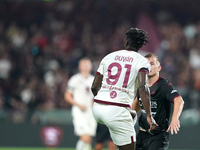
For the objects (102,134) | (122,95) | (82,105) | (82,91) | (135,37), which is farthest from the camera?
(82,91)

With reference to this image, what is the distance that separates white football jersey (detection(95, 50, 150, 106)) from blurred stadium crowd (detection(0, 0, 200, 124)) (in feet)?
20.3

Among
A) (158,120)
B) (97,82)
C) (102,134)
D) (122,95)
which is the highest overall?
(97,82)

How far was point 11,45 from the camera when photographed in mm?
13156

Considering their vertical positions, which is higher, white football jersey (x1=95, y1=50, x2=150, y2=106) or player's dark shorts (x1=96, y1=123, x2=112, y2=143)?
white football jersey (x1=95, y1=50, x2=150, y2=106)

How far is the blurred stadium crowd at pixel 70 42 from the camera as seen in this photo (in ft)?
36.4

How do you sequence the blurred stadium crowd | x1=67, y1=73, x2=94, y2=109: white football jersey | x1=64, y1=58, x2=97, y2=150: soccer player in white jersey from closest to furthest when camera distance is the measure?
x1=64, y1=58, x2=97, y2=150: soccer player in white jersey
x1=67, y1=73, x2=94, y2=109: white football jersey
the blurred stadium crowd

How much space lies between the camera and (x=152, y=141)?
4.73m

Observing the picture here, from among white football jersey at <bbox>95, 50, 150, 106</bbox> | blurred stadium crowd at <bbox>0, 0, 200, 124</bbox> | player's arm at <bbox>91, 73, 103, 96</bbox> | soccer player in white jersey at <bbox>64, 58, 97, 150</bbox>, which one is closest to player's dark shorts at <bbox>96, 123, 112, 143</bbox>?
soccer player in white jersey at <bbox>64, 58, 97, 150</bbox>

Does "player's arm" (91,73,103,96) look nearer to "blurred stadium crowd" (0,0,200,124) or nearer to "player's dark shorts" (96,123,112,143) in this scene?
"player's dark shorts" (96,123,112,143)

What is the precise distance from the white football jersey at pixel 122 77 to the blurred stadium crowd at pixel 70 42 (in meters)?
6.19

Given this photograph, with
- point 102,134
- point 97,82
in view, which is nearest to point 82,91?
point 102,134

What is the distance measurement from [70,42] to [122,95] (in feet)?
32.0

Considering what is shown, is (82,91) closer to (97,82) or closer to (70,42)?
(97,82)

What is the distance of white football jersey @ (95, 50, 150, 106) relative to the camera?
13.5ft
